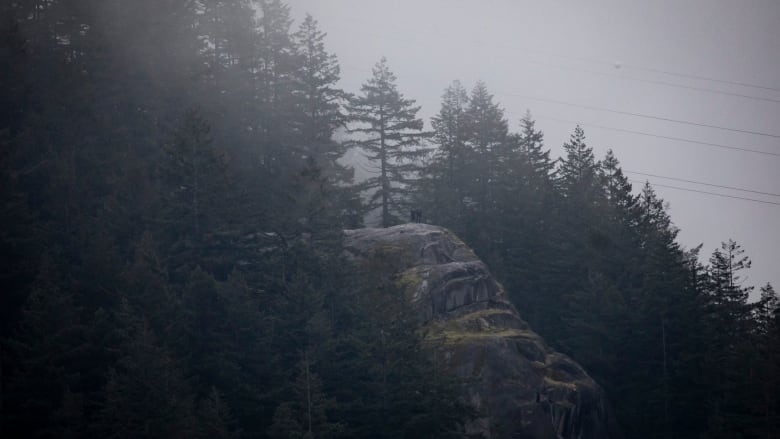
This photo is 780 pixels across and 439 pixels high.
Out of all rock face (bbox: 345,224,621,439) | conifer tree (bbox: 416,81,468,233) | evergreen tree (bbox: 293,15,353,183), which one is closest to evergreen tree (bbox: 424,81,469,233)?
conifer tree (bbox: 416,81,468,233)

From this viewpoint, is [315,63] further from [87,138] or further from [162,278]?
[162,278]

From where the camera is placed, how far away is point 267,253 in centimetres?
2911

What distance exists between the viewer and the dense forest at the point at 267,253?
22.6 metres

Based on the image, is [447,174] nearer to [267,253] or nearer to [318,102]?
[318,102]

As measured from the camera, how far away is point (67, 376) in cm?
2161

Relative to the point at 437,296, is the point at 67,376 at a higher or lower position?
lower

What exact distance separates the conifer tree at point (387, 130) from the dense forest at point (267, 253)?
22cm

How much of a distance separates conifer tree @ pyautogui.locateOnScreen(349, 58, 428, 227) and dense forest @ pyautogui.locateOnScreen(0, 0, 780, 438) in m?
0.22

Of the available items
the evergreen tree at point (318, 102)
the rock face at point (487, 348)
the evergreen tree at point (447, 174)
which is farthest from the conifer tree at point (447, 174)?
the rock face at point (487, 348)

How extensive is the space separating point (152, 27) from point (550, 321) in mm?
32865

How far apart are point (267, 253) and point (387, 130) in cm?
1606

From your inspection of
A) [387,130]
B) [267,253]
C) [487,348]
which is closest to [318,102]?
[387,130]

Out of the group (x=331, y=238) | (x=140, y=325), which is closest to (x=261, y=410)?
(x=140, y=325)

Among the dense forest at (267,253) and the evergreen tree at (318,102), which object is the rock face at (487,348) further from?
the evergreen tree at (318,102)
